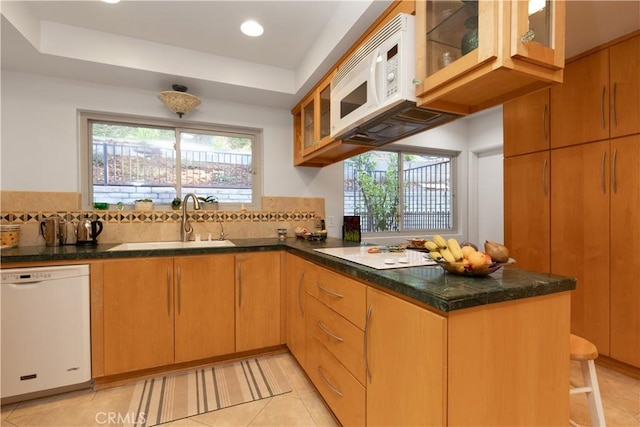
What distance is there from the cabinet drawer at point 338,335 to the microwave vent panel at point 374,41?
Answer: 55.2 inches

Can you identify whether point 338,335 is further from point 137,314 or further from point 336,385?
point 137,314

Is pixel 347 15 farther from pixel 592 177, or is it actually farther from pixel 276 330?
pixel 276 330

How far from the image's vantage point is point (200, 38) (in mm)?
2131

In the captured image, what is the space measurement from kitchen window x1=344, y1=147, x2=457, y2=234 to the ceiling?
134cm

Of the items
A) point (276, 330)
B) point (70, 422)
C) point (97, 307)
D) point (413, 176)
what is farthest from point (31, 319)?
point (413, 176)

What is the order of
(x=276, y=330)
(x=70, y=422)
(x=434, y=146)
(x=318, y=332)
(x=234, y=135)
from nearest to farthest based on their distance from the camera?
(x=70, y=422) → (x=318, y=332) → (x=276, y=330) → (x=234, y=135) → (x=434, y=146)

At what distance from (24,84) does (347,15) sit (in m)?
2.41

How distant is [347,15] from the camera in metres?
1.73

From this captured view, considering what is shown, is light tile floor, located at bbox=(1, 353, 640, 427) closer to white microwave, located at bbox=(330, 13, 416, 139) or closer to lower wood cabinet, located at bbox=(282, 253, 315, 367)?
lower wood cabinet, located at bbox=(282, 253, 315, 367)

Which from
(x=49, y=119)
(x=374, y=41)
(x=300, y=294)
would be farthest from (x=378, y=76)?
(x=49, y=119)

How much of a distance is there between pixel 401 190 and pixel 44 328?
3.43m

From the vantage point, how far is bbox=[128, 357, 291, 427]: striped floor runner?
1.67m

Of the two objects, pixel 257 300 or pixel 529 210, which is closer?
pixel 257 300

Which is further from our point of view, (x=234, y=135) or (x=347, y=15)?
(x=234, y=135)
